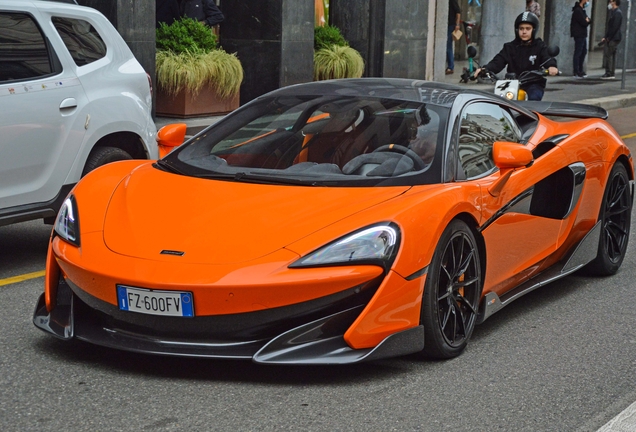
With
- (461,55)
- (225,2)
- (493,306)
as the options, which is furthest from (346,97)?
(461,55)

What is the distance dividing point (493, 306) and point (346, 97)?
1.33 meters

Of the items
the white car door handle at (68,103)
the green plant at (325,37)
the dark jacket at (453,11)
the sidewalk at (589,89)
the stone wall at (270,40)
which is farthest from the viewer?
the dark jacket at (453,11)

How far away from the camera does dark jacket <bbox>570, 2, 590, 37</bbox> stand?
2666 cm

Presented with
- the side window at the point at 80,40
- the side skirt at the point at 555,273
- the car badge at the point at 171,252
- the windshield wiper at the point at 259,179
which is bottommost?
the side skirt at the point at 555,273

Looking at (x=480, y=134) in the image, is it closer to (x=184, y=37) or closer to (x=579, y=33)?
(x=184, y=37)

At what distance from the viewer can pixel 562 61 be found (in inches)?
1141

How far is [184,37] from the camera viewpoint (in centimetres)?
1512

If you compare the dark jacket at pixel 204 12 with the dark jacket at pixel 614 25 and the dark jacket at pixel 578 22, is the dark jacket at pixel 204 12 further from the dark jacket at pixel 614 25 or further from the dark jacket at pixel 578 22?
the dark jacket at pixel 614 25

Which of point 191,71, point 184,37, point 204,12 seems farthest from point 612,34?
point 191,71

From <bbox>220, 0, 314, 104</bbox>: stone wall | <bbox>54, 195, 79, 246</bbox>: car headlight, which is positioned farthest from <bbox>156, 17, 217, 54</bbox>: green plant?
<bbox>54, 195, 79, 246</bbox>: car headlight

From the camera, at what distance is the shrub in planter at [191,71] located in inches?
583

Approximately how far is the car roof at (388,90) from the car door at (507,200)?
149 millimetres

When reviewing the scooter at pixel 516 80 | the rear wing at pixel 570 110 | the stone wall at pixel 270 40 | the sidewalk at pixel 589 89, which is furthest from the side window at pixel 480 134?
the stone wall at pixel 270 40

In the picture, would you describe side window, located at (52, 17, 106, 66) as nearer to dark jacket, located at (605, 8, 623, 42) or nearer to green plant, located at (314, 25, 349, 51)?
green plant, located at (314, 25, 349, 51)
